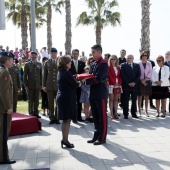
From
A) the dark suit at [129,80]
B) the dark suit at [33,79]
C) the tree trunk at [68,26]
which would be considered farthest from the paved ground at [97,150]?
the tree trunk at [68,26]

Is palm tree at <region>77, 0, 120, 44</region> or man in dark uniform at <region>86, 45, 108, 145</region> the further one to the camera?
palm tree at <region>77, 0, 120, 44</region>

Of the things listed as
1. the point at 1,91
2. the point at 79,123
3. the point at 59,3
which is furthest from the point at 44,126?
the point at 59,3

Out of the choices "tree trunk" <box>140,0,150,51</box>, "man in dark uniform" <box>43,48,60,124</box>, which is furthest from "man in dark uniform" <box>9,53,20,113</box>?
"tree trunk" <box>140,0,150,51</box>

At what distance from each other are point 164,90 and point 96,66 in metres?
3.96

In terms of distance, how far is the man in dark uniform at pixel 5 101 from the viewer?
5645 millimetres

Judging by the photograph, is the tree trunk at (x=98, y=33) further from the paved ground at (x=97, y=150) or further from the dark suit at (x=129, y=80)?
the paved ground at (x=97, y=150)

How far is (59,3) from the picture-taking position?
34.4m

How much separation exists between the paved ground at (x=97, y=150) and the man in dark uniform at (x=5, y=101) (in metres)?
0.27

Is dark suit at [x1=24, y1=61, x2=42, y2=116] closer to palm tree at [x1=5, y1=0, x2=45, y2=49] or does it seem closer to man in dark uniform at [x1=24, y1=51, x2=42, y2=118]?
man in dark uniform at [x1=24, y1=51, x2=42, y2=118]

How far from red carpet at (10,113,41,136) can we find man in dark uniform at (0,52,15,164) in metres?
2.16

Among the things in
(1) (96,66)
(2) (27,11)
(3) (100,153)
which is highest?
(2) (27,11)

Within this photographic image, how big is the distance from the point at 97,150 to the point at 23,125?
2.29 m

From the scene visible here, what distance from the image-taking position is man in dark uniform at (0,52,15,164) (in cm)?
564

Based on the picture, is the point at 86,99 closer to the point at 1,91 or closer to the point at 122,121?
the point at 122,121
